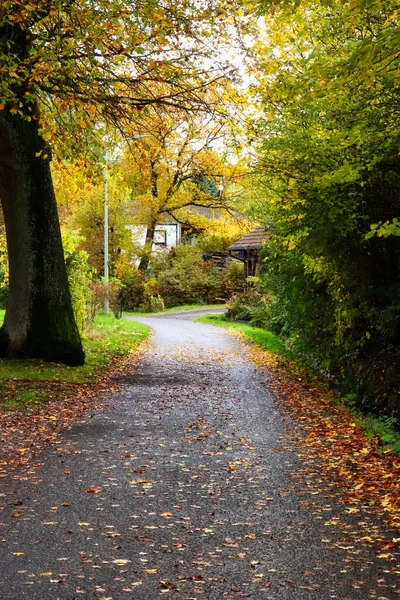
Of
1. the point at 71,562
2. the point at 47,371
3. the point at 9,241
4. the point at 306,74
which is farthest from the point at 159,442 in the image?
the point at 9,241

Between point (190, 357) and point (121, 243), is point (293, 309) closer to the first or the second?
point (190, 357)

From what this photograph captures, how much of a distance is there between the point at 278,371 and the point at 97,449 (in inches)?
354

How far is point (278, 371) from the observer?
1700 cm

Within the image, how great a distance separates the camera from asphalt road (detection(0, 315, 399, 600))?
183 inches

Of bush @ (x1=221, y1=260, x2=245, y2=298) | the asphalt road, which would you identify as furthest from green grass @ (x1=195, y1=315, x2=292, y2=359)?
bush @ (x1=221, y1=260, x2=245, y2=298)

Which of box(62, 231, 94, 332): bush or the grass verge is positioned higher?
box(62, 231, 94, 332): bush

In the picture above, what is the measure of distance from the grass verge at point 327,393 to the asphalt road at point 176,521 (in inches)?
44.7

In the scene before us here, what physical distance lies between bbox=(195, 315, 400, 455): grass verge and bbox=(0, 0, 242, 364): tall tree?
5251 millimetres

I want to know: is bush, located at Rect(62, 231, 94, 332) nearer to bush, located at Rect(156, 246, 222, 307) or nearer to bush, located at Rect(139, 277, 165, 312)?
bush, located at Rect(139, 277, 165, 312)

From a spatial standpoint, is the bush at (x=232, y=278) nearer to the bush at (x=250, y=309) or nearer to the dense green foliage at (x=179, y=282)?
the dense green foliage at (x=179, y=282)

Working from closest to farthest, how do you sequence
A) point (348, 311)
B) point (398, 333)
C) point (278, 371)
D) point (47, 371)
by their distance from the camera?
point (398, 333)
point (348, 311)
point (47, 371)
point (278, 371)

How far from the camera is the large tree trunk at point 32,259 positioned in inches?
586

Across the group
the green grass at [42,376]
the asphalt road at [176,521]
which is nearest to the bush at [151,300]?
the green grass at [42,376]

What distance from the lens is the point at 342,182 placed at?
980 centimetres
